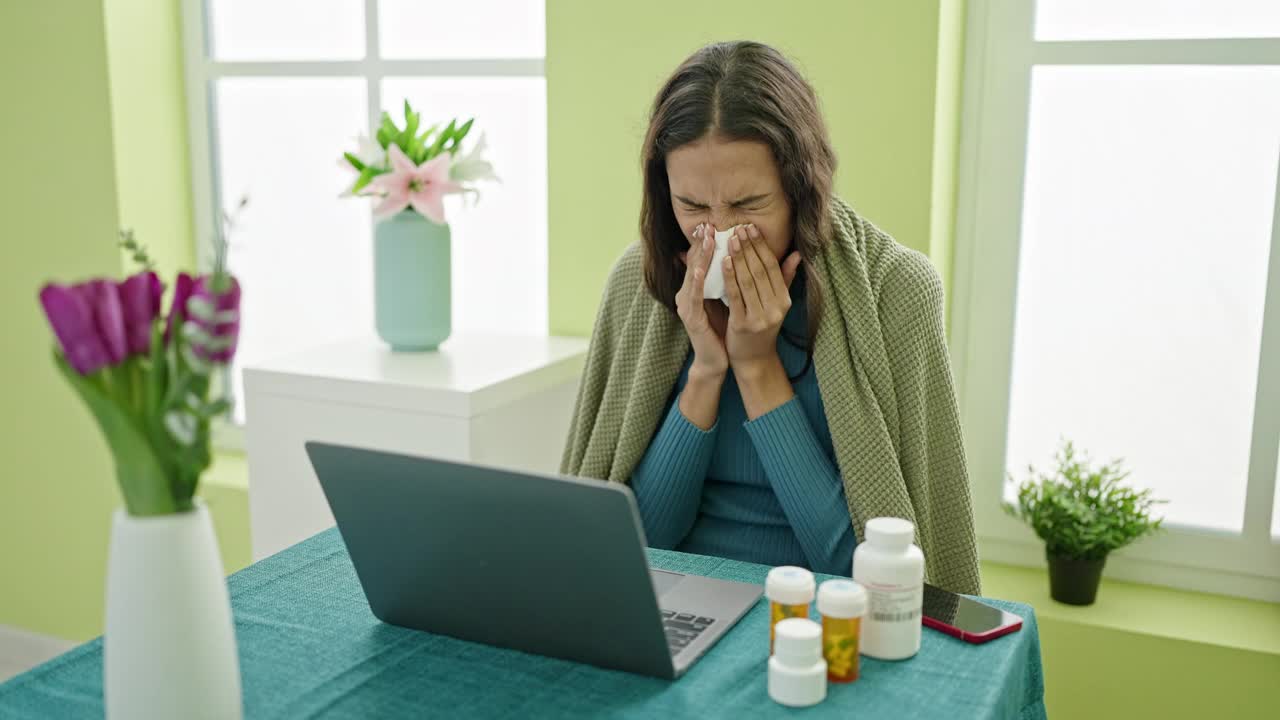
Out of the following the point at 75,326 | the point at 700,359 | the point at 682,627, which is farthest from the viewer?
the point at 700,359

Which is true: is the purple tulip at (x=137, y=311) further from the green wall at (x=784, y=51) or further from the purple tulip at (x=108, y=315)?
the green wall at (x=784, y=51)

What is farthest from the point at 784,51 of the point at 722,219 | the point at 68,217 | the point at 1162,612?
the point at 68,217

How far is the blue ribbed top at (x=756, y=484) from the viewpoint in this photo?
54.7 inches

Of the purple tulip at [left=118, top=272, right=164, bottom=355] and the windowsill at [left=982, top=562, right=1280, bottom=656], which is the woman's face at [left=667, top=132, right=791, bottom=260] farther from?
the windowsill at [left=982, top=562, right=1280, bottom=656]

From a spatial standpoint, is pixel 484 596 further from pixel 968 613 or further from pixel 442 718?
pixel 968 613

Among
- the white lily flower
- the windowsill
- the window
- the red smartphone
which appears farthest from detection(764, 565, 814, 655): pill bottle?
the window

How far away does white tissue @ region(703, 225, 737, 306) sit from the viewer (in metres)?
1.40

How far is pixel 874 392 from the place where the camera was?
4.70 feet

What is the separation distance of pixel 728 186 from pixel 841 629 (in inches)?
23.8

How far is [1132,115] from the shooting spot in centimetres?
191

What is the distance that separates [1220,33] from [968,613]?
1.23m

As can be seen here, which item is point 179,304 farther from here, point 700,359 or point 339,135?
point 339,135

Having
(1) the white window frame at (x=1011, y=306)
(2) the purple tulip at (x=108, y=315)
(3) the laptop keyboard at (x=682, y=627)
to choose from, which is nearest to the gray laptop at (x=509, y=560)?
(3) the laptop keyboard at (x=682, y=627)

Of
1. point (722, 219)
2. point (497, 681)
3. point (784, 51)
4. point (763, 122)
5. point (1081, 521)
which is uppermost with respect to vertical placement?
point (784, 51)
